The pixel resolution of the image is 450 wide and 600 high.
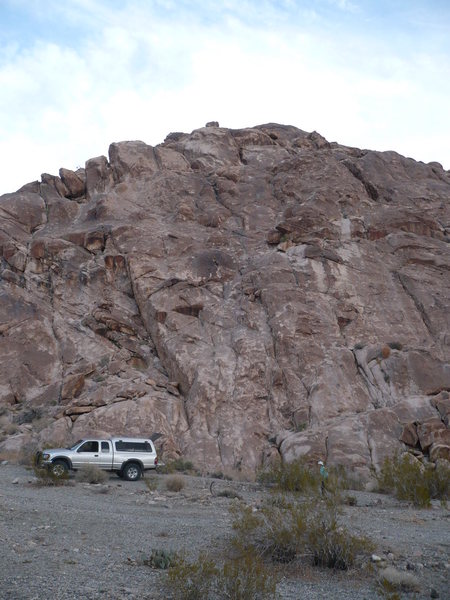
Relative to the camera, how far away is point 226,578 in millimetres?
7656

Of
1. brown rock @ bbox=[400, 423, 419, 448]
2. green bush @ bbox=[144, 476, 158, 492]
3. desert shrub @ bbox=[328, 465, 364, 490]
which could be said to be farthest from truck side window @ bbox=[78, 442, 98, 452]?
brown rock @ bbox=[400, 423, 419, 448]

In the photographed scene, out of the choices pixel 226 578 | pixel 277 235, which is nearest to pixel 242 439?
pixel 277 235

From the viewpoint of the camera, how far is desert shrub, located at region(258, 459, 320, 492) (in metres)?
15.9

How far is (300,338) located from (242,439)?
6303mm

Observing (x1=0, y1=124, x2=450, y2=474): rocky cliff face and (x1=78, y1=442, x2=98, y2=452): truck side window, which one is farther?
(x1=0, y1=124, x2=450, y2=474): rocky cliff face

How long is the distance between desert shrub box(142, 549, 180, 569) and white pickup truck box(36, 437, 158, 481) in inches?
439

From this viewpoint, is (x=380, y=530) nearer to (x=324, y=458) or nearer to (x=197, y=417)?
(x=324, y=458)

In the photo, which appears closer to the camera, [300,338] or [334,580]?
[334,580]

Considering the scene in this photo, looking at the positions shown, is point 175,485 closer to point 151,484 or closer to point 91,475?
point 151,484

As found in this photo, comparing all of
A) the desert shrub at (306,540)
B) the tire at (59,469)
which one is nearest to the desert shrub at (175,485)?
the tire at (59,469)

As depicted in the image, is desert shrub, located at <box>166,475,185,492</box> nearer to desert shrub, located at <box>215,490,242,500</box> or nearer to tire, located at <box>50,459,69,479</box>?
desert shrub, located at <box>215,490,242,500</box>

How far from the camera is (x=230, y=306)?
104ft

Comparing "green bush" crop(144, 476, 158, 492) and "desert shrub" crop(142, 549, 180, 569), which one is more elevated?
"green bush" crop(144, 476, 158, 492)

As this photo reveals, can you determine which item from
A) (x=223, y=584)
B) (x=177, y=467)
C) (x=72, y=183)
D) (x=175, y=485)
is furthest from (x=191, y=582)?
(x=72, y=183)
